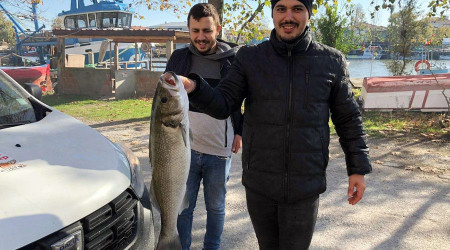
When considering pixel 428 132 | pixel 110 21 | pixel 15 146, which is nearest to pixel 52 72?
pixel 110 21

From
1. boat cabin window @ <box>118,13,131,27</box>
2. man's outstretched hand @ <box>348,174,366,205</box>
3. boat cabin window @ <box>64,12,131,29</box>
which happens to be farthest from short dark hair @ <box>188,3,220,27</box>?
boat cabin window @ <box>118,13,131,27</box>

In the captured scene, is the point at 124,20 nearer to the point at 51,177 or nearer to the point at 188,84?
the point at 51,177

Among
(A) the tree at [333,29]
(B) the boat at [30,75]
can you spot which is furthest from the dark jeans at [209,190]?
(B) the boat at [30,75]

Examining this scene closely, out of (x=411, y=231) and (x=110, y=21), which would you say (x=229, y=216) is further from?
(x=110, y=21)

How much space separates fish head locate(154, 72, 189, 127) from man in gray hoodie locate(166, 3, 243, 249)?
1.21 meters

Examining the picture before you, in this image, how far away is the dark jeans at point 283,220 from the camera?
2328mm

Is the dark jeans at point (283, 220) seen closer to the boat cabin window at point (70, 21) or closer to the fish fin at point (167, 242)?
the fish fin at point (167, 242)

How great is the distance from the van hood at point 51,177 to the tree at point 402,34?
13.1 m

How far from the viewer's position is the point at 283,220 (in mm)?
2361

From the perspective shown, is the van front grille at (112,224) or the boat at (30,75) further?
the boat at (30,75)

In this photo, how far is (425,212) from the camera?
15.0ft

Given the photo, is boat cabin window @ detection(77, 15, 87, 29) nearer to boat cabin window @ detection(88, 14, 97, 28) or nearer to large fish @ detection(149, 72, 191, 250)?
boat cabin window @ detection(88, 14, 97, 28)

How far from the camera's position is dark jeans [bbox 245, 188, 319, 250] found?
2.33m

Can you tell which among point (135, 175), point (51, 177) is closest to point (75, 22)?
point (135, 175)
